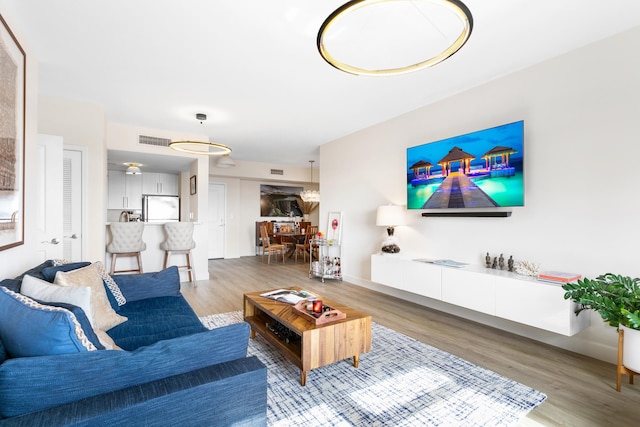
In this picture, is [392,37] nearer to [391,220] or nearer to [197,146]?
[391,220]

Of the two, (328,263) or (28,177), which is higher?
(28,177)

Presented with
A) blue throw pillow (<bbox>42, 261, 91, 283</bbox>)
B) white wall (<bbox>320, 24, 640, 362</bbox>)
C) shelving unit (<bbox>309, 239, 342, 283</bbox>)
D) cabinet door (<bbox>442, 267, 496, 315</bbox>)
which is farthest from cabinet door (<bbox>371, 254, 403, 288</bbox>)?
blue throw pillow (<bbox>42, 261, 91, 283</bbox>)

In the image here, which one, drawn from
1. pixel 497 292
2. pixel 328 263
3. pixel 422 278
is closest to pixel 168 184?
pixel 328 263

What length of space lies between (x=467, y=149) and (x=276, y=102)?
91.6 inches

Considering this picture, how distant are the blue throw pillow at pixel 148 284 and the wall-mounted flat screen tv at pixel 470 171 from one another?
2877 millimetres

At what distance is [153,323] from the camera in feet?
6.99

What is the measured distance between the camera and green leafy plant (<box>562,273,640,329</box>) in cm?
190

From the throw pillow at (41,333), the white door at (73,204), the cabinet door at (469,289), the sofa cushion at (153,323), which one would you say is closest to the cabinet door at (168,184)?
the white door at (73,204)

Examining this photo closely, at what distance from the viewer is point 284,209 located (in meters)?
9.21

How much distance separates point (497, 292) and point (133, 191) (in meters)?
7.88

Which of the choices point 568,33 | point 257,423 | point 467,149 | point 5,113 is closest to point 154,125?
point 5,113

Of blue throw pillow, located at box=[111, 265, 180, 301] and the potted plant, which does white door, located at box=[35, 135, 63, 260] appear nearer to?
blue throw pillow, located at box=[111, 265, 180, 301]

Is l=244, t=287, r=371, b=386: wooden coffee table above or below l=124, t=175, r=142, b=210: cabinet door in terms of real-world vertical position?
below

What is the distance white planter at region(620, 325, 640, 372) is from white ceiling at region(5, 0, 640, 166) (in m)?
2.20
